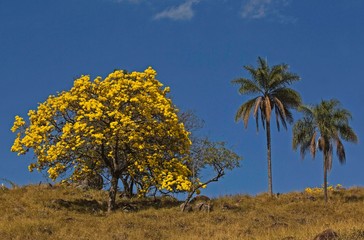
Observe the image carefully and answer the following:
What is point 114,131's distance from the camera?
32531 millimetres

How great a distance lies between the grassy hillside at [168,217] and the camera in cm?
2356

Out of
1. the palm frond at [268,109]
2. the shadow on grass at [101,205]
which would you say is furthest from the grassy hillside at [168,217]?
the palm frond at [268,109]

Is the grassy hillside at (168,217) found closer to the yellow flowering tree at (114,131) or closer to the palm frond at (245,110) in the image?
the yellow flowering tree at (114,131)

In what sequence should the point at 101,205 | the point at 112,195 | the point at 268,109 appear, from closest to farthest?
the point at 112,195 < the point at 101,205 < the point at 268,109

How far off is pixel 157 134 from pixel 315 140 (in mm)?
16185

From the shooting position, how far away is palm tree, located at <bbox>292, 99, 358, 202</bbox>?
4397 centimetres

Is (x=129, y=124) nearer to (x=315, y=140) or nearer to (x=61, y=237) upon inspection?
(x=61, y=237)

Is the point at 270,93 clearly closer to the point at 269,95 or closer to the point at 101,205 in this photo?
the point at 269,95

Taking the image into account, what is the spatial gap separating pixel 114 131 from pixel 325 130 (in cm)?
1960

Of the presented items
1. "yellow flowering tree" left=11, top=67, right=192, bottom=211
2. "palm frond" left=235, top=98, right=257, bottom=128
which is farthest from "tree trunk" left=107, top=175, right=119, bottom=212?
"palm frond" left=235, top=98, right=257, bottom=128

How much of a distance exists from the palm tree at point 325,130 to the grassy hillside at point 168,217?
3905 mm

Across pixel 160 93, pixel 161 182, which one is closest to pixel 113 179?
pixel 161 182

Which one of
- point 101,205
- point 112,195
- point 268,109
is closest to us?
point 112,195

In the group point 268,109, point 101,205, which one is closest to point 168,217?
point 101,205
